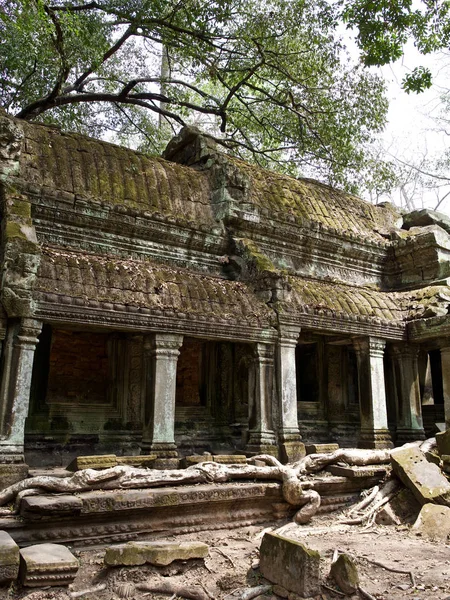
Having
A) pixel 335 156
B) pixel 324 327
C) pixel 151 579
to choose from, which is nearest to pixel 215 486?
pixel 151 579

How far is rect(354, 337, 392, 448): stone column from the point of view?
351 inches

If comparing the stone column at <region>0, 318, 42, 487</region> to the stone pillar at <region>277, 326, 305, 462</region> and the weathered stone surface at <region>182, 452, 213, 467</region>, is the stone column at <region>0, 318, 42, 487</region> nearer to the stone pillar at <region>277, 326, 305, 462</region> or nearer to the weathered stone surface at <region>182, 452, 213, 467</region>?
the weathered stone surface at <region>182, 452, 213, 467</region>

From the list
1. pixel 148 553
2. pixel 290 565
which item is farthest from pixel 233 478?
pixel 290 565

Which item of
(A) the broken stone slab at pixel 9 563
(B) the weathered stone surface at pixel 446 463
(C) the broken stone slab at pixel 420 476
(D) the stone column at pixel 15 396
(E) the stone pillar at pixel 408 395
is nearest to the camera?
(A) the broken stone slab at pixel 9 563

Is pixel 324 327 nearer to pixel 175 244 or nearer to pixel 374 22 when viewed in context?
pixel 175 244

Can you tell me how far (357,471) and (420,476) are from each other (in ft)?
2.56

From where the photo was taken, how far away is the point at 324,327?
8523mm

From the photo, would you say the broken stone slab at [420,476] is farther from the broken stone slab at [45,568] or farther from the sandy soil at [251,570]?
the broken stone slab at [45,568]

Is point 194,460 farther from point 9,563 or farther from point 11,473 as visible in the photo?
point 9,563

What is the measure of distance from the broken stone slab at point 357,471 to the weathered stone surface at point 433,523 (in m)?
0.98

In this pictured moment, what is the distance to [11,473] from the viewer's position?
5.62 m

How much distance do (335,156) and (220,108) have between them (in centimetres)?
370

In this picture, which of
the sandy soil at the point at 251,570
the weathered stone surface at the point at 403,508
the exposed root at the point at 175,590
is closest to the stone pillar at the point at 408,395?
the weathered stone surface at the point at 403,508

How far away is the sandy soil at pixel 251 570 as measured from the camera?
4.29 meters
